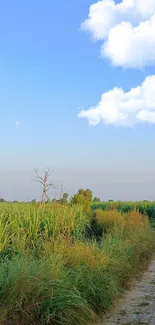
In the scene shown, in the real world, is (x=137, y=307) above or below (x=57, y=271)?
below

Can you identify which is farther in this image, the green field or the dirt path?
the dirt path

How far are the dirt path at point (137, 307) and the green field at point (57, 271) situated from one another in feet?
0.63

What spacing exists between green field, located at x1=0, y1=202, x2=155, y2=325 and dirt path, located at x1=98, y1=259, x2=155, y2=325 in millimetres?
192

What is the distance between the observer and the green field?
4805 millimetres

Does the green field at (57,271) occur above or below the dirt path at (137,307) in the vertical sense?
above

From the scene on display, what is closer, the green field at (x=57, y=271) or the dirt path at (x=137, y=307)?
the green field at (x=57, y=271)

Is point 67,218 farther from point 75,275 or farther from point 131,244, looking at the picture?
point 75,275

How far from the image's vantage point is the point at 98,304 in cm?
615

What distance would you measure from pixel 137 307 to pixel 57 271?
1.75 meters

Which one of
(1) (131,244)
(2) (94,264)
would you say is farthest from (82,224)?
(2) (94,264)

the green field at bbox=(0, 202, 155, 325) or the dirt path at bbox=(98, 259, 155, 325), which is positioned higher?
the green field at bbox=(0, 202, 155, 325)

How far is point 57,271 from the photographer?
569cm

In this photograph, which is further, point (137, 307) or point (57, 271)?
point (137, 307)

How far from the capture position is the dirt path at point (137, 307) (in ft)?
18.9
